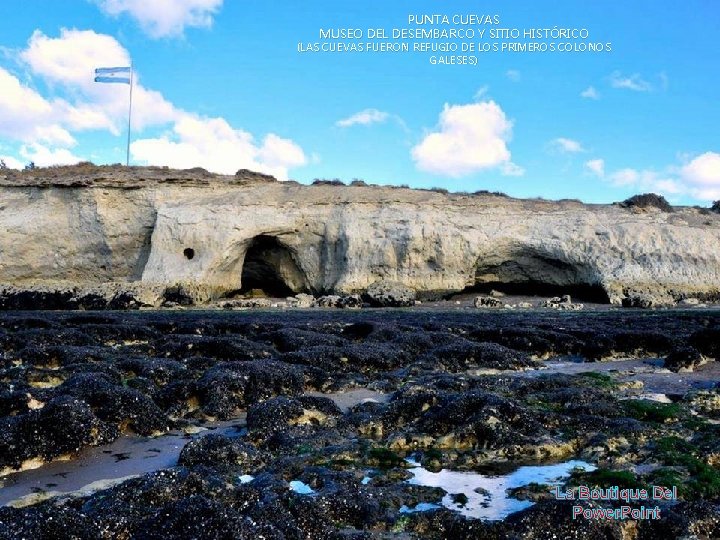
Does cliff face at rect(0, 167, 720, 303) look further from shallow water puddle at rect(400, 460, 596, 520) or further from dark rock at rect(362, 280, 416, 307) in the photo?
shallow water puddle at rect(400, 460, 596, 520)

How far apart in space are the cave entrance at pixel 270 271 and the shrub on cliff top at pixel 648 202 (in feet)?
64.0

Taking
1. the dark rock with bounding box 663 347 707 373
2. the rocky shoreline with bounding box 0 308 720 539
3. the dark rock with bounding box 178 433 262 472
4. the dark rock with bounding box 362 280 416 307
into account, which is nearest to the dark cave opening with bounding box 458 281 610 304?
the dark rock with bounding box 362 280 416 307

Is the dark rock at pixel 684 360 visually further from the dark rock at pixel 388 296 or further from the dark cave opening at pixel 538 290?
the dark cave opening at pixel 538 290

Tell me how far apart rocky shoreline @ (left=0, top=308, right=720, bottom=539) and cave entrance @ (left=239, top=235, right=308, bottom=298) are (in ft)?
73.8

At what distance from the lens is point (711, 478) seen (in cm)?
529

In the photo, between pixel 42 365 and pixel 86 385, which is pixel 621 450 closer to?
pixel 86 385

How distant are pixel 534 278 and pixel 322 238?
38.1 ft

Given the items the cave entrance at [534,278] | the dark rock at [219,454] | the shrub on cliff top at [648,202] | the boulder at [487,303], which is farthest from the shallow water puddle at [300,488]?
the shrub on cliff top at [648,202]

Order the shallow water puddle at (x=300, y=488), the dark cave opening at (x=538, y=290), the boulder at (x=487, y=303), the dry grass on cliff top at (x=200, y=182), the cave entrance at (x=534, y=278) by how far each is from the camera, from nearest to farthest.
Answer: the shallow water puddle at (x=300, y=488)
the boulder at (x=487, y=303)
the dark cave opening at (x=538, y=290)
the cave entrance at (x=534, y=278)
the dry grass on cliff top at (x=200, y=182)

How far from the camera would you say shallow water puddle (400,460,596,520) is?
475cm

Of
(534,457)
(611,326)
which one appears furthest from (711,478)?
(611,326)

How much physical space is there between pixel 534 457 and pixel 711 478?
1.48 meters

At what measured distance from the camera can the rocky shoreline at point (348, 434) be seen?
429 cm

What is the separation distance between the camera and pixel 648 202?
37281mm
